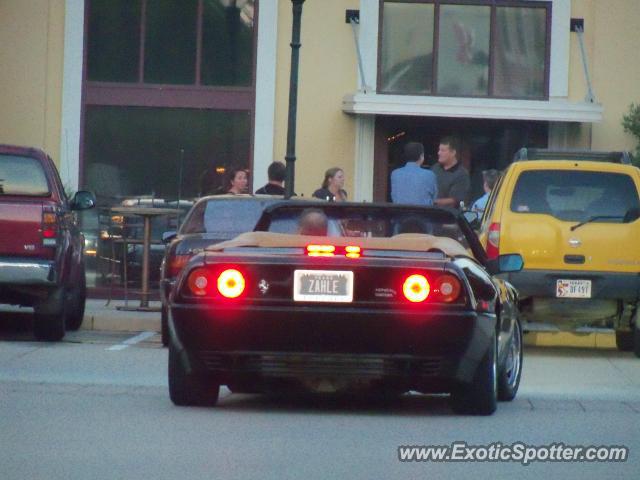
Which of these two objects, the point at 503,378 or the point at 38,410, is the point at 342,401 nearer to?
the point at 503,378

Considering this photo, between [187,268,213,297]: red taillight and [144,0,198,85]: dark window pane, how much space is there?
1354 cm

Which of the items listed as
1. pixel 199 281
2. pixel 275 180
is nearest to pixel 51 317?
pixel 275 180

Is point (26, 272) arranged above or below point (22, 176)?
below

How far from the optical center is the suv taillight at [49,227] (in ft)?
51.0

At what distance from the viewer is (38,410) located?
9.71 meters

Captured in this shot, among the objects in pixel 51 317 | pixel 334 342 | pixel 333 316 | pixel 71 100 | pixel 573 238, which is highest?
pixel 71 100

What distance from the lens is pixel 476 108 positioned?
72.5ft

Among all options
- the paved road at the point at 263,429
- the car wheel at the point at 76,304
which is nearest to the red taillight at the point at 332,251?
the paved road at the point at 263,429

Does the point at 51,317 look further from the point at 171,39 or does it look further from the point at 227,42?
the point at 227,42

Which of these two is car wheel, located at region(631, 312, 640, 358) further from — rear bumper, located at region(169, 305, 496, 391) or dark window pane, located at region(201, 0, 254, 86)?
dark window pane, located at region(201, 0, 254, 86)

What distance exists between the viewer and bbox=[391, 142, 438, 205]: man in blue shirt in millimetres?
19391

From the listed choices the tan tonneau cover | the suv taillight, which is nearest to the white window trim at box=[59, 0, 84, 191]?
the suv taillight

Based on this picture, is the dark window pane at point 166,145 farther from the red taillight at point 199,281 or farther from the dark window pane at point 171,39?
the red taillight at point 199,281

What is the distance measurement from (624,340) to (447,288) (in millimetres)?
7770
